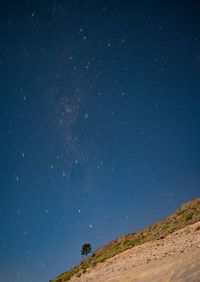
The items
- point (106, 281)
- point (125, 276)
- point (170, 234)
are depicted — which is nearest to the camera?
point (125, 276)

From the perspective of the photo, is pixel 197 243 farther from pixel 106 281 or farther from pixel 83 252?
pixel 83 252

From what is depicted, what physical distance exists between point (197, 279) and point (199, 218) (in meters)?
20.1

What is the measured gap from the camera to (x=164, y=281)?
14.9 meters

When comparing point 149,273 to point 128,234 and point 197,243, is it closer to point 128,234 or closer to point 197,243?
point 197,243

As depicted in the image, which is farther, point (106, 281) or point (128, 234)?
point (128, 234)

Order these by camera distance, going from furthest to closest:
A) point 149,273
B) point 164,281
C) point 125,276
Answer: point 125,276
point 149,273
point 164,281

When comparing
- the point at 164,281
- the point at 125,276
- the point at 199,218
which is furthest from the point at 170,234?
the point at 164,281

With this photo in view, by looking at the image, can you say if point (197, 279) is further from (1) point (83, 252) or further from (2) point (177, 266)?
(1) point (83, 252)

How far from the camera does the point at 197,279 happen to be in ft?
41.7

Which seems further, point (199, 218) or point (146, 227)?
point (146, 227)

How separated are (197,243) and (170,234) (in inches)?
402

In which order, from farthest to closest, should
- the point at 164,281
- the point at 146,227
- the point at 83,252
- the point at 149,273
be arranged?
the point at 83,252 < the point at 146,227 < the point at 149,273 < the point at 164,281

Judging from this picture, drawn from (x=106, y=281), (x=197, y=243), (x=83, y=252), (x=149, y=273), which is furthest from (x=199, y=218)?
(x=83, y=252)

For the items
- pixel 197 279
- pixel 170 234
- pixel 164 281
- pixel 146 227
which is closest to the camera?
pixel 197 279
